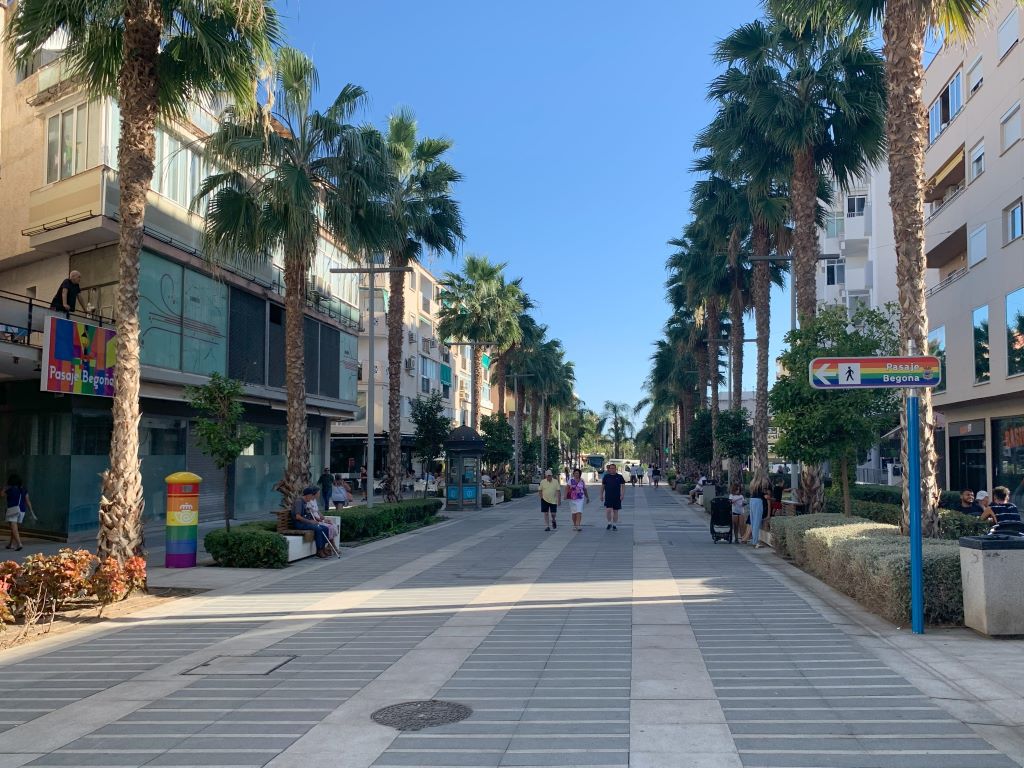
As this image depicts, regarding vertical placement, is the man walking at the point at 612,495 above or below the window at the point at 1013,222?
below

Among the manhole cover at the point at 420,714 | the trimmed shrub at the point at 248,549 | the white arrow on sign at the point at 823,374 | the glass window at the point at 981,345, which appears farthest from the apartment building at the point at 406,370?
the manhole cover at the point at 420,714

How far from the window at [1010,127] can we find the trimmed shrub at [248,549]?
22.0 m

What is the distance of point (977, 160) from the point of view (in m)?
28.2

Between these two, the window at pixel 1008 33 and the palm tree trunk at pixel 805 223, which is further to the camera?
the window at pixel 1008 33

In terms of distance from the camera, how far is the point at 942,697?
6750 millimetres

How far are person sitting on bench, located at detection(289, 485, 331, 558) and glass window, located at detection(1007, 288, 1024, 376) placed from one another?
19.1 metres

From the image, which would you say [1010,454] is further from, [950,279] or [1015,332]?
[950,279]

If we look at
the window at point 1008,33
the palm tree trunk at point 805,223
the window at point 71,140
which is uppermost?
the window at point 1008,33

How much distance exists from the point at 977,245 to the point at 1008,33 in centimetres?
606

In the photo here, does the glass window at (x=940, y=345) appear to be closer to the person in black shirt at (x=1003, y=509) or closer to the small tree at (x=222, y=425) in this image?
the person in black shirt at (x=1003, y=509)

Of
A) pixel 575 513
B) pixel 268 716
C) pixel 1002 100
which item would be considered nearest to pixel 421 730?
pixel 268 716

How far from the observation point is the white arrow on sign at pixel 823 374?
935cm

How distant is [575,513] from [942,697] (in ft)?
57.0

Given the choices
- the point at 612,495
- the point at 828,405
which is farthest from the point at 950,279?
the point at 828,405
